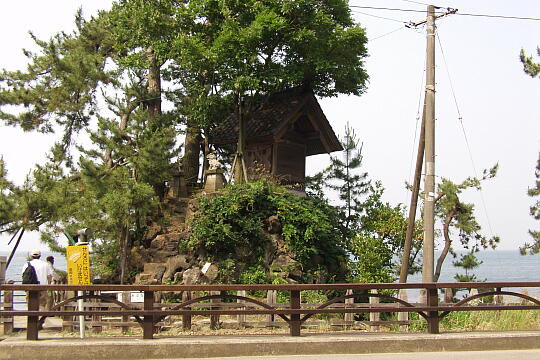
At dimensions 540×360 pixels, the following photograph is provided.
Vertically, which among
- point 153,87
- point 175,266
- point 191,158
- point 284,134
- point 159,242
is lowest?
point 175,266

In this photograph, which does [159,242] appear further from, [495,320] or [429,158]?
[495,320]

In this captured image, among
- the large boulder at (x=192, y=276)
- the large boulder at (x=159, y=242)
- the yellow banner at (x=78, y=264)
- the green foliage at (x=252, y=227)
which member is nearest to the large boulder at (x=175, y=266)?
the green foliage at (x=252, y=227)

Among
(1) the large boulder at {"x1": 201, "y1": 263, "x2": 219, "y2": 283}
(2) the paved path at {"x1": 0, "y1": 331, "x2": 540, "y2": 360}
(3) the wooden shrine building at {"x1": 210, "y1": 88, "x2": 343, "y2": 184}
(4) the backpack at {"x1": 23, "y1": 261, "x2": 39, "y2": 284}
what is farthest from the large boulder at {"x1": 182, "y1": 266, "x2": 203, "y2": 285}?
(2) the paved path at {"x1": 0, "y1": 331, "x2": 540, "y2": 360}

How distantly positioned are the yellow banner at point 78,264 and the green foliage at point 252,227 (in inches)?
342

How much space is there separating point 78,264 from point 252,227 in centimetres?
952

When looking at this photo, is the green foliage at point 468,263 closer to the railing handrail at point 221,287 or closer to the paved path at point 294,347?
the railing handrail at point 221,287

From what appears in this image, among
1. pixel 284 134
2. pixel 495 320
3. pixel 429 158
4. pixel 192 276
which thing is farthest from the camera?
pixel 284 134

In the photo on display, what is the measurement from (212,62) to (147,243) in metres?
7.35

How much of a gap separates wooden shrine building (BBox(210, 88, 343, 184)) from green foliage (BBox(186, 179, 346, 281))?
250 centimetres

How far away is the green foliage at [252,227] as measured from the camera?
19547 mm

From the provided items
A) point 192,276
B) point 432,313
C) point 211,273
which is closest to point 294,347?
point 432,313

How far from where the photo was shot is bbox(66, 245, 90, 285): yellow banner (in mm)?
10656

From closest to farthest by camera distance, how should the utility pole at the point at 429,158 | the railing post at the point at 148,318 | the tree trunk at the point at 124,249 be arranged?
the railing post at the point at 148,318
the utility pole at the point at 429,158
the tree trunk at the point at 124,249

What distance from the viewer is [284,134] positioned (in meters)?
23.7
